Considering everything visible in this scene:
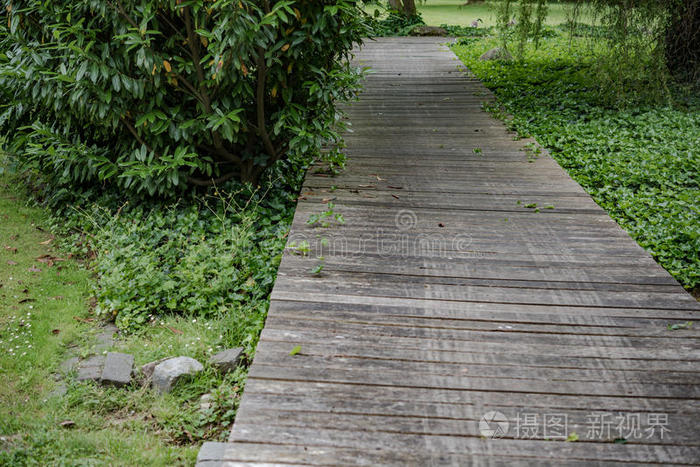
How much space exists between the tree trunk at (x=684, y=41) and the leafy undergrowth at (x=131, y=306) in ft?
23.6

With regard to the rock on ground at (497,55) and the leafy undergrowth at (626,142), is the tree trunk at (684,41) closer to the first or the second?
the leafy undergrowth at (626,142)

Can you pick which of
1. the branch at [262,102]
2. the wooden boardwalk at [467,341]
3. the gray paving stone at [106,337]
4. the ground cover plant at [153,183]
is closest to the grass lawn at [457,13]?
the branch at [262,102]

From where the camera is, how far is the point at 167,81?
4629 millimetres

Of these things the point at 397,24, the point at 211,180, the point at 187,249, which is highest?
the point at 397,24

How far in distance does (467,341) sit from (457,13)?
26.8 metres

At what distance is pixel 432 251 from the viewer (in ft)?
13.0

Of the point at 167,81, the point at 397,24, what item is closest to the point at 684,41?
the point at 167,81

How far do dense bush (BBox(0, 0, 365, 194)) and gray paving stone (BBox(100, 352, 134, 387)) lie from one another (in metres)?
1.79

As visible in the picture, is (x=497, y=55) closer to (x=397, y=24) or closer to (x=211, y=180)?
(x=397, y=24)

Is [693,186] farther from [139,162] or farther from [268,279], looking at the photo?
[139,162]

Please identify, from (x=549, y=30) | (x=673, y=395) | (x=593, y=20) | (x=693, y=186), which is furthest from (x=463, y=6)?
(x=673, y=395)

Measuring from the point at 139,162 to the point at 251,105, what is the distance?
45.6 inches

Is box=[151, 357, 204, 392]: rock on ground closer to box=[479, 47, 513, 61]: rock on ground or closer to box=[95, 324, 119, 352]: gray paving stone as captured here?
box=[95, 324, 119, 352]: gray paving stone

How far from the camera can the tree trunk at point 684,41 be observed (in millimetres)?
8688
